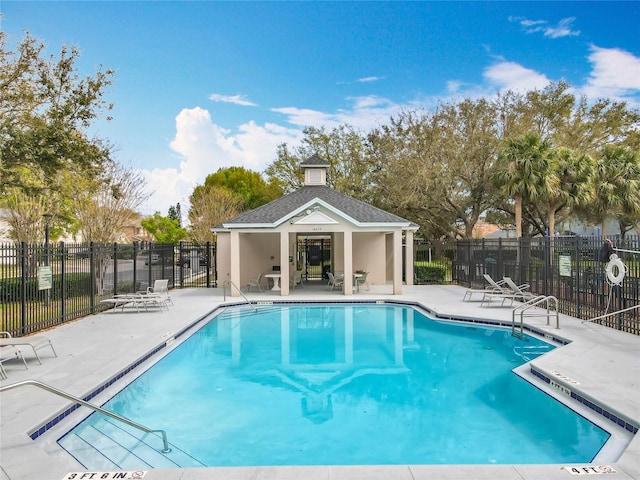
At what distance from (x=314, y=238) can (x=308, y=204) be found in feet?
24.5

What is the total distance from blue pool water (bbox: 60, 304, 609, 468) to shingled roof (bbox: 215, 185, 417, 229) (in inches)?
302

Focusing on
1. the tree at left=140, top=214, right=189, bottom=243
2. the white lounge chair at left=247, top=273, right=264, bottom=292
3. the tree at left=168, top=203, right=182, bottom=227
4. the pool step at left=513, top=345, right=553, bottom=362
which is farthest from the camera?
the tree at left=168, top=203, right=182, bottom=227

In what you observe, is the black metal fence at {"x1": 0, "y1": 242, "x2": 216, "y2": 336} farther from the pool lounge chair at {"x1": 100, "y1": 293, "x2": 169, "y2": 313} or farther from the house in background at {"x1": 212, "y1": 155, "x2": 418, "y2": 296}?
the house in background at {"x1": 212, "y1": 155, "x2": 418, "y2": 296}

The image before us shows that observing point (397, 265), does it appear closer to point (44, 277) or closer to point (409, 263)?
point (409, 263)

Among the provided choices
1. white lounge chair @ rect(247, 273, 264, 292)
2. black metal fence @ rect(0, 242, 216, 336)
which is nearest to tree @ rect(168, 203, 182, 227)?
white lounge chair @ rect(247, 273, 264, 292)

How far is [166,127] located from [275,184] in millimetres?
12631

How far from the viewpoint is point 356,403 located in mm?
7180

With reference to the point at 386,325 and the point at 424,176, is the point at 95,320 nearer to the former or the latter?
the point at 386,325

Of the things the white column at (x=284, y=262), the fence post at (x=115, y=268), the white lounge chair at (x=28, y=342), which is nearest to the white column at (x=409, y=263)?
the white column at (x=284, y=262)

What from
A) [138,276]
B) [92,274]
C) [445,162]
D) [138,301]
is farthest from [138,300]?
[445,162]

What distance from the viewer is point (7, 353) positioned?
25.2 feet

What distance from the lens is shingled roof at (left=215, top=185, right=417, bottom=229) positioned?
19.1 metres

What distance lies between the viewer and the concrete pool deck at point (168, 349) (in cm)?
432

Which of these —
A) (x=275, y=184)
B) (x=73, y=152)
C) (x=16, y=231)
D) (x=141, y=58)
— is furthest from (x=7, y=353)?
(x=275, y=184)
